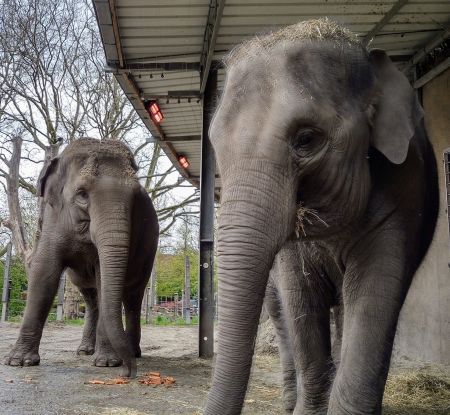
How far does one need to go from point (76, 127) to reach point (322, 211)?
1715 centimetres

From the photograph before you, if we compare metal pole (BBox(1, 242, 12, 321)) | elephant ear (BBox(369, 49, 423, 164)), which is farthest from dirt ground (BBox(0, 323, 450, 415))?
metal pole (BBox(1, 242, 12, 321))

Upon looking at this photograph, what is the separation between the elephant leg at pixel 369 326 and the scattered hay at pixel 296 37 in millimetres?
1268

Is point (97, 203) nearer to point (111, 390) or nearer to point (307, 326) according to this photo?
point (111, 390)

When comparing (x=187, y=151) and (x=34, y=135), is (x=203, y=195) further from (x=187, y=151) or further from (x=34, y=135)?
(x=34, y=135)

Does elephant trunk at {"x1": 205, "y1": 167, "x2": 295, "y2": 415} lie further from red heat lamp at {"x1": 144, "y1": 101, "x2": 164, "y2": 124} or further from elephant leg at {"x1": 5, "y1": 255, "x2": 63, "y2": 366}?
red heat lamp at {"x1": 144, "y1": 101, "x2": 164, "y2": 124}

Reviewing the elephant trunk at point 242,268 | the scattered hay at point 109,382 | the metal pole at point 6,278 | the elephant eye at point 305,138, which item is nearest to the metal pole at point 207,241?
the scattered hay at point 109,382

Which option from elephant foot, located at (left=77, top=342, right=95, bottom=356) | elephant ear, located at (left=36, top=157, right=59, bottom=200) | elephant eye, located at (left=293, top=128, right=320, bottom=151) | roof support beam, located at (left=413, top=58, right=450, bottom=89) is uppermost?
roof support beam, located at (left=413, top=58, right=450, bottom=89)

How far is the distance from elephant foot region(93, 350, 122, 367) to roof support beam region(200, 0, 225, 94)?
13.3 ft

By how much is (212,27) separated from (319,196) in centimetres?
530

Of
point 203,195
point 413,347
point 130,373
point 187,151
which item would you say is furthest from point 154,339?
point 130,373

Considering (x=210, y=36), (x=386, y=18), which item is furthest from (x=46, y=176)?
(x=386, y=18)

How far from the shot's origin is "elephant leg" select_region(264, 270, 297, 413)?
5641mm

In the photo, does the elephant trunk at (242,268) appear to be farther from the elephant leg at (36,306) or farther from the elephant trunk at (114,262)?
the elephant leg at (36,306)

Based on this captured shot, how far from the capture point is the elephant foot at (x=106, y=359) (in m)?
8.07
